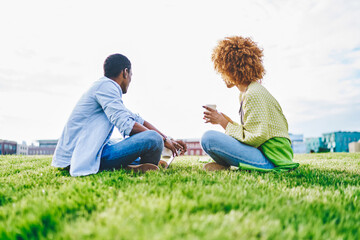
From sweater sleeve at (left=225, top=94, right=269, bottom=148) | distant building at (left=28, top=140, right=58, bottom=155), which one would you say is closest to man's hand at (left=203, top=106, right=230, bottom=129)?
sweater sleeve at (left=225, top=94, right=269, bottom=148)

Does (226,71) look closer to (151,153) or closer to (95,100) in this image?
(151,153)

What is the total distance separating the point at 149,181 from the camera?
2488 millimetres

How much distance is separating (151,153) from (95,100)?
97cm

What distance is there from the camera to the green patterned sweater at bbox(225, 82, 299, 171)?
3.24m

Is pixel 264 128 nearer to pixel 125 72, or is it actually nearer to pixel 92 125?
pixel 125 72

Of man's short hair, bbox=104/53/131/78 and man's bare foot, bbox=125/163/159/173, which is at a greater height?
man's short hair, bbox=104/53/131/78

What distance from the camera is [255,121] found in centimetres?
327

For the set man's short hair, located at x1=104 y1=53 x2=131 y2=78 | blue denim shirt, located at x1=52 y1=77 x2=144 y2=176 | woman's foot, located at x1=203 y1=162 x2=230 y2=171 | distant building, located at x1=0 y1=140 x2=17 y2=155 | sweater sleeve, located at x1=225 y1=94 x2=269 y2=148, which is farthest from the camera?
distant building, located at x1=0 y1=140 x2=17 y2=155

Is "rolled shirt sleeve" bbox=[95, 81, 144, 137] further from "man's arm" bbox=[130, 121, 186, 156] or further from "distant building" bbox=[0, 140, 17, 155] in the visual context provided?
"distant building" bbox=[0, 140, 17, 155]

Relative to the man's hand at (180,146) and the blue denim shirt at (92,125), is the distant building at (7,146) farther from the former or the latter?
the man's hand at (180,146)

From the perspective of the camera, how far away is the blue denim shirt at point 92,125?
10.0ft

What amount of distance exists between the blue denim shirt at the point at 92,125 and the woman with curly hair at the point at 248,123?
3.89 feet

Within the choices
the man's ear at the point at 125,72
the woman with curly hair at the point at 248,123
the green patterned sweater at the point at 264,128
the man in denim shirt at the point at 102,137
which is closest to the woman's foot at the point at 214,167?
the woman with curly hair at the point at 248,123

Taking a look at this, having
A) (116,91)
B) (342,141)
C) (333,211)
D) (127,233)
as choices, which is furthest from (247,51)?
(342,141)
